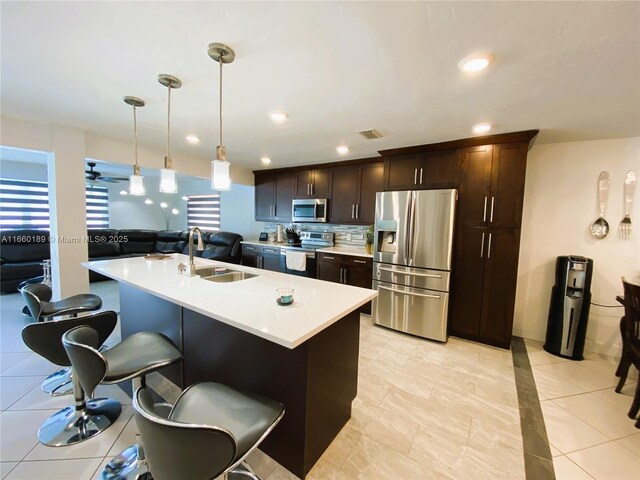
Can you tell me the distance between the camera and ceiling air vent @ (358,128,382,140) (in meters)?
2.71

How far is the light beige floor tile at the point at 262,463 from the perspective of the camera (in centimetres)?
144

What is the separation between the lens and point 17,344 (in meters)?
2.73

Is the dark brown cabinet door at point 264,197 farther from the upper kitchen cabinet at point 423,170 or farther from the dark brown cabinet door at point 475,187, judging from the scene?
the dark brown cabinet door at point 475,187

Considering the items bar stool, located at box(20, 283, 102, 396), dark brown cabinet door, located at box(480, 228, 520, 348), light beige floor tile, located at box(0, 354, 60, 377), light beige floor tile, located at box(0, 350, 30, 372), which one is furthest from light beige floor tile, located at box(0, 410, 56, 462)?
dark brown cabinet door, located at box(480, 228, 520, 348)

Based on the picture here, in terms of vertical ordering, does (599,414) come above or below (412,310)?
below

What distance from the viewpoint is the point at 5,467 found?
142 centimetres

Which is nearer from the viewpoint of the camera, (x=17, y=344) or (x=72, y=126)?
(x=17, y=344)

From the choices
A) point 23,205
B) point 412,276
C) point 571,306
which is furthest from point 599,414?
point 23,205

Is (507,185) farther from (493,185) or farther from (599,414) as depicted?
(599,414)

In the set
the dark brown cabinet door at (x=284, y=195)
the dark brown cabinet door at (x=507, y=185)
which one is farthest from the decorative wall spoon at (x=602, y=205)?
the dark brown cabinet door at (x=284, y=195)

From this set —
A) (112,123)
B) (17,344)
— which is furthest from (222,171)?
(17,344)

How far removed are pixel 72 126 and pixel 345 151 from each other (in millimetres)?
3231

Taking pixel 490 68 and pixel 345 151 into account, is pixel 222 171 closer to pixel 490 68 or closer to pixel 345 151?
pixel 490 68

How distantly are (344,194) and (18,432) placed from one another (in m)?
4.04
